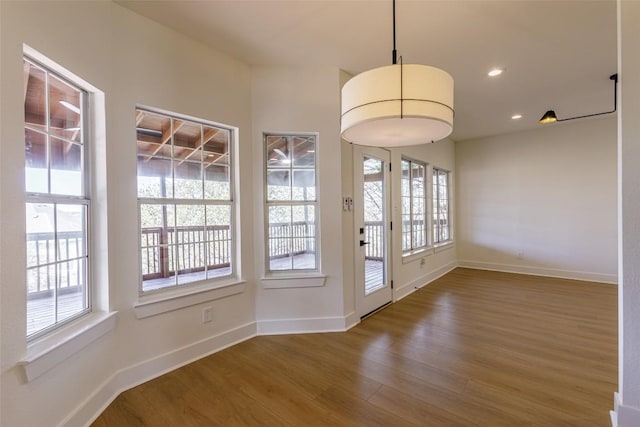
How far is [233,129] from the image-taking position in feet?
8.91

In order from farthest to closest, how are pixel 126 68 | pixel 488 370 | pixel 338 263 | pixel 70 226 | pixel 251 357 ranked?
1. pixel 338 263
2. pixel 251 357
3. pixel 488 370
4. pixel 126 68
5. pixel 70 226

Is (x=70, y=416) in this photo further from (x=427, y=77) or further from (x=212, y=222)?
(x=427, y=77)

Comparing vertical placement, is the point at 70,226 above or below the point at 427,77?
below

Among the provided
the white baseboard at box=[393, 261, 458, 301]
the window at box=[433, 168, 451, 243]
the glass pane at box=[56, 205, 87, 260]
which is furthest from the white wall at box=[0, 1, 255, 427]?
the window at box=[433, 168, 451, 243]

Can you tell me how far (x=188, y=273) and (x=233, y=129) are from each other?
1445mm

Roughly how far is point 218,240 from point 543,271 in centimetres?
585

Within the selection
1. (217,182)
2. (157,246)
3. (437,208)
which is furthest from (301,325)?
(437,208)

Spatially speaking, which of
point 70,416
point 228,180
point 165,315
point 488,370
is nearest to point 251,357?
point 165,315

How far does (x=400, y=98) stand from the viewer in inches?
46.1

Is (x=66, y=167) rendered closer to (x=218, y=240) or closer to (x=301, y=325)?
(x=218, y=240)

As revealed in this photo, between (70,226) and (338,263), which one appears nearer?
(70,226)

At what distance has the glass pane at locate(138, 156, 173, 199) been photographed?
219 cm

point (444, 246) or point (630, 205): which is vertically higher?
point (630, 205)

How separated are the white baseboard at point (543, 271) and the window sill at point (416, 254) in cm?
161
